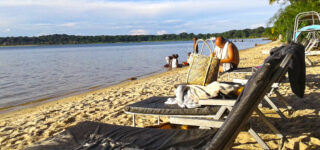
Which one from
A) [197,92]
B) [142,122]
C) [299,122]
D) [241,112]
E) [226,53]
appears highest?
[226,53]

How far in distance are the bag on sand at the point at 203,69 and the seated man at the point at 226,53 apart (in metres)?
1.87

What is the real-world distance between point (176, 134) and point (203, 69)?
5.12ft

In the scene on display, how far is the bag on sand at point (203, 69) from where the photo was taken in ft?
12.6

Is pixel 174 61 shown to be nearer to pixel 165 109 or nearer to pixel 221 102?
pixel 165 109

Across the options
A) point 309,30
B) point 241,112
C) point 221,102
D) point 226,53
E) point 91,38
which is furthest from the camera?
point 91,38

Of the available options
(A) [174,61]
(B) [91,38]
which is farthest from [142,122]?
(B) [91,38]

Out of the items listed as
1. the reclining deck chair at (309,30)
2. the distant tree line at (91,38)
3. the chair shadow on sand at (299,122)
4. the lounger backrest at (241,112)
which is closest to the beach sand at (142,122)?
the chair shadow on sand at (299,122)

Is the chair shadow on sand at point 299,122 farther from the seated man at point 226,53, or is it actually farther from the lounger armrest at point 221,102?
the seated man at point 226,53

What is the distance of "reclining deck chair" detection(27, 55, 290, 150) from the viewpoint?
1848 millimetres

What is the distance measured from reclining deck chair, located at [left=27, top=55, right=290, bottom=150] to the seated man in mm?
3474

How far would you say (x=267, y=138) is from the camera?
3340mm

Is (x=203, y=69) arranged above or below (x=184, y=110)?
above

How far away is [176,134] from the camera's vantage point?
8.49 feet

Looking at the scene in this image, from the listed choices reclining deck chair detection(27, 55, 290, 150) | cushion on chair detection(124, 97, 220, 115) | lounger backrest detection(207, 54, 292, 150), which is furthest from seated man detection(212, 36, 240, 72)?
lounger backrest detection(207, 54, 292, 150)
